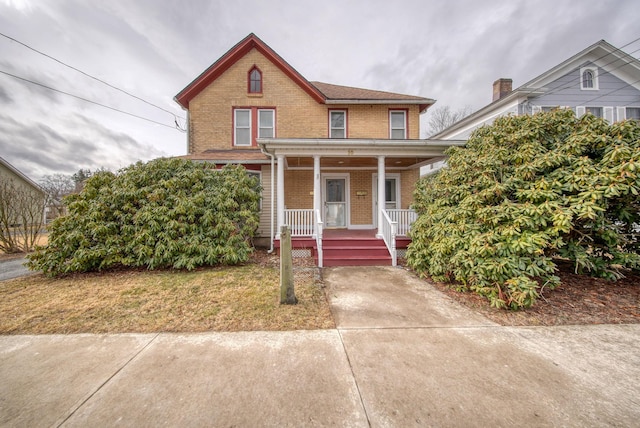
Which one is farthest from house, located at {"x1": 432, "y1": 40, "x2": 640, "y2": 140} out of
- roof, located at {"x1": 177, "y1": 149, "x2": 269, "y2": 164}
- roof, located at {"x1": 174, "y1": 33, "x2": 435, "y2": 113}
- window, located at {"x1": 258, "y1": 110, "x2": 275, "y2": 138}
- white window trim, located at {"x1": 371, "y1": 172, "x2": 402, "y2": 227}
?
roof, located at {"x1": 177, "y1": 149, "x2": 269, "y2": 164}

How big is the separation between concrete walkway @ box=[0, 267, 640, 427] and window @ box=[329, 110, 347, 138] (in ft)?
28.8

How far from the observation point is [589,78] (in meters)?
12.8

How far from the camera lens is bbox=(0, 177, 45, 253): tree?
8.42 meters

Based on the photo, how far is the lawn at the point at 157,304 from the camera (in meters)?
3.33

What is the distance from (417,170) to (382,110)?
3.11m

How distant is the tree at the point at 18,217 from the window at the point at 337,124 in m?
11.8

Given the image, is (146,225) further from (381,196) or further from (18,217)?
(18,217)

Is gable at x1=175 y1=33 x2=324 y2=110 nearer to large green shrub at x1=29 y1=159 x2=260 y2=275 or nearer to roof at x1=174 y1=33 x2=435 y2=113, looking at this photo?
roof at x1=174 y1=33 x2=435 y2=113

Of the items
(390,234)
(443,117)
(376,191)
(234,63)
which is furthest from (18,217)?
(443,117)

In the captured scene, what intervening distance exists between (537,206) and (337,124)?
8185 millimetres

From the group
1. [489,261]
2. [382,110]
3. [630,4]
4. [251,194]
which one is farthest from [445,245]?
[630,4]

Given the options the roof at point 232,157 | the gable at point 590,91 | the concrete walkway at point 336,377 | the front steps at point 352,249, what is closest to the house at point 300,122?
the roof at point 232,157

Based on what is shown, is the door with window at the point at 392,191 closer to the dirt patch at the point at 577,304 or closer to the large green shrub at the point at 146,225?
the dirt patch at the point at 577,304

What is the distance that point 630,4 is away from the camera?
10.0m
